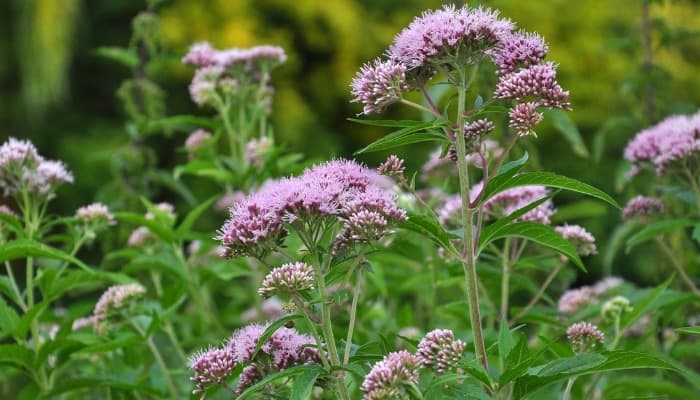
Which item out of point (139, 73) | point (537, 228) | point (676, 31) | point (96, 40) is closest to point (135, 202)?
point (139, 73)

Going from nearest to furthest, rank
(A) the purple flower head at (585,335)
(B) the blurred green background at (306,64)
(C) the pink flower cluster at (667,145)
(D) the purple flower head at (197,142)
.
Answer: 1. (A) the purple flower head at (585,335)
2. (C) the pink flower cluster at (667,145)
3. (D) the purple flower head at (197,142)
4. (B) the blurred green background at (306,64)

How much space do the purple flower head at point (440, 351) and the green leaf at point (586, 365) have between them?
12cm

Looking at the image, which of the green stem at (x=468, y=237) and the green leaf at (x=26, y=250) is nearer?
the green stem at (x=468, y=237)

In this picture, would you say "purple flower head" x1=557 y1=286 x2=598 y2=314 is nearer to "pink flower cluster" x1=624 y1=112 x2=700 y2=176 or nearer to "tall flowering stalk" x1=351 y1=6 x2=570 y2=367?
"pink flower cluster" x1=624 y1=112 x2=700 y2=176

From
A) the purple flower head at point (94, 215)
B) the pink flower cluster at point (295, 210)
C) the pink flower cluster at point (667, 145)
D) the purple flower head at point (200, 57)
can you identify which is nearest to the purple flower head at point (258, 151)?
the purple flower head at point (200, 57)

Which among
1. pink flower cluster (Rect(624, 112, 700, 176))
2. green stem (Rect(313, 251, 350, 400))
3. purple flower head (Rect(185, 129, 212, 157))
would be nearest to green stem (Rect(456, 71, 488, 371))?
green stem (Rect(313, 251, 350, 400))

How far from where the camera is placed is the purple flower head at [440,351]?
186 centimetres

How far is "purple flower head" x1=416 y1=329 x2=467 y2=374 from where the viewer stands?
186cm

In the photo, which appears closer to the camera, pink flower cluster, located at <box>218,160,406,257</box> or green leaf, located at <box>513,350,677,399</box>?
green leaf, located at <box>513,350,677,399</box>

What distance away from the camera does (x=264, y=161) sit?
351cm

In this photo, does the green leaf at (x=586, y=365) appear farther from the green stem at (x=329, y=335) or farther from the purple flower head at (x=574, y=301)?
the purple flower head at (x=574, y=301)

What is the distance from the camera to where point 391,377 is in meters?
1.72

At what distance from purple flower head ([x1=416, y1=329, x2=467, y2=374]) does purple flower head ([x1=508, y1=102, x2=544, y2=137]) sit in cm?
42

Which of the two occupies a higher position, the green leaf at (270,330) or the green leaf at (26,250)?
the green leaf at (26,250)
